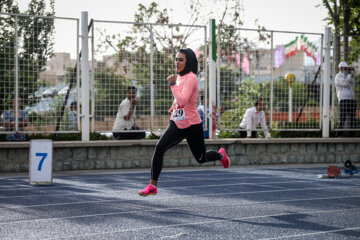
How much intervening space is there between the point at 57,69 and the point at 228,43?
4289mm

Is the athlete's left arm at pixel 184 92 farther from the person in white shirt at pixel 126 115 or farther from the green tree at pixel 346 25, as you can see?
the green tree at pixel 346 25

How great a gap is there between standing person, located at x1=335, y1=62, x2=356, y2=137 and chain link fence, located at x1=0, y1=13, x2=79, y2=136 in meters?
7.07

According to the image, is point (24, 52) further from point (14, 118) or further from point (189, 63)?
point (189, 63)

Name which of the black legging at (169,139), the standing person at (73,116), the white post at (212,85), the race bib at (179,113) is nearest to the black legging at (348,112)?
the white post at (212,85)

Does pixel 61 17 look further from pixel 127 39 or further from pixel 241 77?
pixel 241 77

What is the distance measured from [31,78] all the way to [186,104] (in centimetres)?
547

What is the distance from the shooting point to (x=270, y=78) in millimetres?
13383

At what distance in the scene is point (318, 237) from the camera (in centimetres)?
557

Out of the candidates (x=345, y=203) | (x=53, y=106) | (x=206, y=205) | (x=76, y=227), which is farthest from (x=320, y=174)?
(x=76, y=227)

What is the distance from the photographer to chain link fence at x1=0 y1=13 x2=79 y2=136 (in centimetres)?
1123

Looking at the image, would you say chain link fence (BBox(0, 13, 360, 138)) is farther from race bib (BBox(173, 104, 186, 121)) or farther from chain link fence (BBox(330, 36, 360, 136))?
race bib (BBox(173, 104, 186, 121))

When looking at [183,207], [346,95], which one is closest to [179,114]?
[183,207]

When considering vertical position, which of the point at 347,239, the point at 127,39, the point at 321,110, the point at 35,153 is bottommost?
the point at 347,239

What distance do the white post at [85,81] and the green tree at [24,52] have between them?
0.72 m
